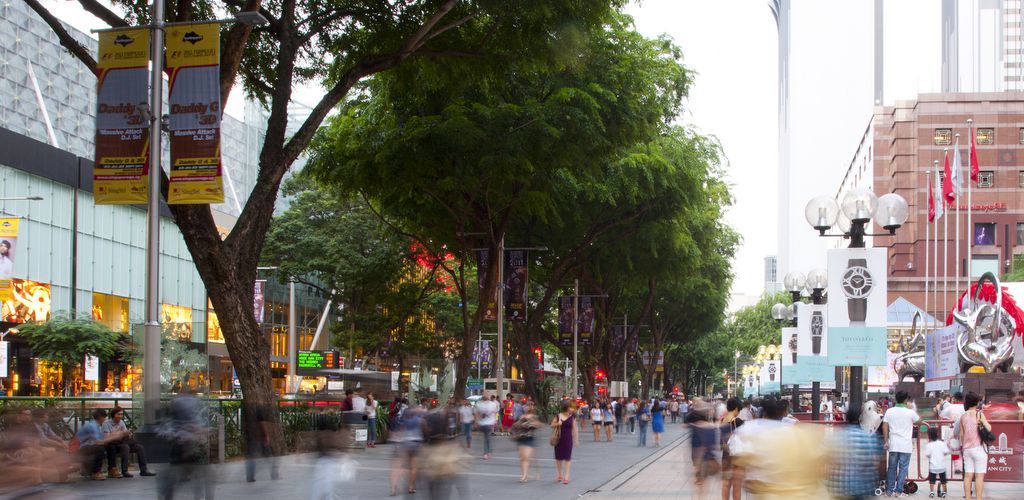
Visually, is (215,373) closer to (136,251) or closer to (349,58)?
(136,251)

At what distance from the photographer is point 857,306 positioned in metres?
16.4

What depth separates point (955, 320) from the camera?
32.1m

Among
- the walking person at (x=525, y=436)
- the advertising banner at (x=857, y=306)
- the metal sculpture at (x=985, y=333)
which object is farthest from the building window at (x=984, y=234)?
the advertising banner at (x=857, y=306)

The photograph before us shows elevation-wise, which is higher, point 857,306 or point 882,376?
point 857,306

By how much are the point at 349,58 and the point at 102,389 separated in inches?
1321

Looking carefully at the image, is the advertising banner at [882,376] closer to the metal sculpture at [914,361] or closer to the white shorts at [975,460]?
the metal sculpture at [914,361]

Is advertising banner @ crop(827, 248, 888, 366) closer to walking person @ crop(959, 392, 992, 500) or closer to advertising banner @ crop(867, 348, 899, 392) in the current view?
walking person @ crop(959, 392, 992, 500)

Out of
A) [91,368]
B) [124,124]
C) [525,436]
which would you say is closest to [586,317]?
[91,368]

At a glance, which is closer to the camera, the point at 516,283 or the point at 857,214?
the point at 857,214

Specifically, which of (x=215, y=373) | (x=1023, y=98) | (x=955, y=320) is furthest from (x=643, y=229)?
(x=1023, y=98)

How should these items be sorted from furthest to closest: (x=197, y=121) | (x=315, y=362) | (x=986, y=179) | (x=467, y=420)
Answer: (x=986, y=179)
(x=315, y=362)
(x=467, y=420)
(x=197, y=121)

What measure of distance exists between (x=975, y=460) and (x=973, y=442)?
1.04 feet

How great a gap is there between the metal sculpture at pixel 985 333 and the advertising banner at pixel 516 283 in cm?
1343

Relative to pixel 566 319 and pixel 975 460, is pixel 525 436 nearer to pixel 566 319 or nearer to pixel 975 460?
pixel 975 460
